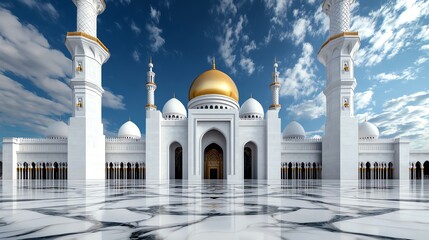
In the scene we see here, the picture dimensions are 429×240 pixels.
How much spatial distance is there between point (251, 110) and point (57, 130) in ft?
55.8

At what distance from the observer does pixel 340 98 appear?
1492 centimetres

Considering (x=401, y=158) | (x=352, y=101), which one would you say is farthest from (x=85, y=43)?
(x=401, y=158)

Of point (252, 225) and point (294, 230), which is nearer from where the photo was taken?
point (294, 230)

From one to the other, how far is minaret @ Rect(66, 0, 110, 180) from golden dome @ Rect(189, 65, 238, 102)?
713 cm

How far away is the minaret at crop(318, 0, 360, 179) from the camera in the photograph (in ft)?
47.9

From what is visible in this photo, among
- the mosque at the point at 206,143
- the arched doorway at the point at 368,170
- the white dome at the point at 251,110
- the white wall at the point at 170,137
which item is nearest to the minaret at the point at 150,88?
the mosque at the point at 206,143

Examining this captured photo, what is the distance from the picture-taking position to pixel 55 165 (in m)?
15.7

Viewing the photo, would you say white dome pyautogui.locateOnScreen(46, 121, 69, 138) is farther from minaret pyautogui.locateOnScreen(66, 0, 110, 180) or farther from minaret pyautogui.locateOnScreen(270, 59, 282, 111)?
minaret pyautogui.locateOnScreen(270, 59, 282, 111)

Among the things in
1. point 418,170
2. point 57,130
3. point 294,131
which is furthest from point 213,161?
point 418,170

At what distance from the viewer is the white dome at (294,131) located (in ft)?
71.6

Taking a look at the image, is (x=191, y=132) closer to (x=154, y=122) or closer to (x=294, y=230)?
(x=154, y=122)

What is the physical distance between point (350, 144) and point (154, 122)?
12.7 m

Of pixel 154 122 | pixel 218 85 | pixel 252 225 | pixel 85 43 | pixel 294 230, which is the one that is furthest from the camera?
pixel 218 85

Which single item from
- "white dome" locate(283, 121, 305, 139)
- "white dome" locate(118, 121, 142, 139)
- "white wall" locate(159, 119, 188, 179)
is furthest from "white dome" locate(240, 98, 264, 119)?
"white dome" locate(118, 121, 142, 139)
